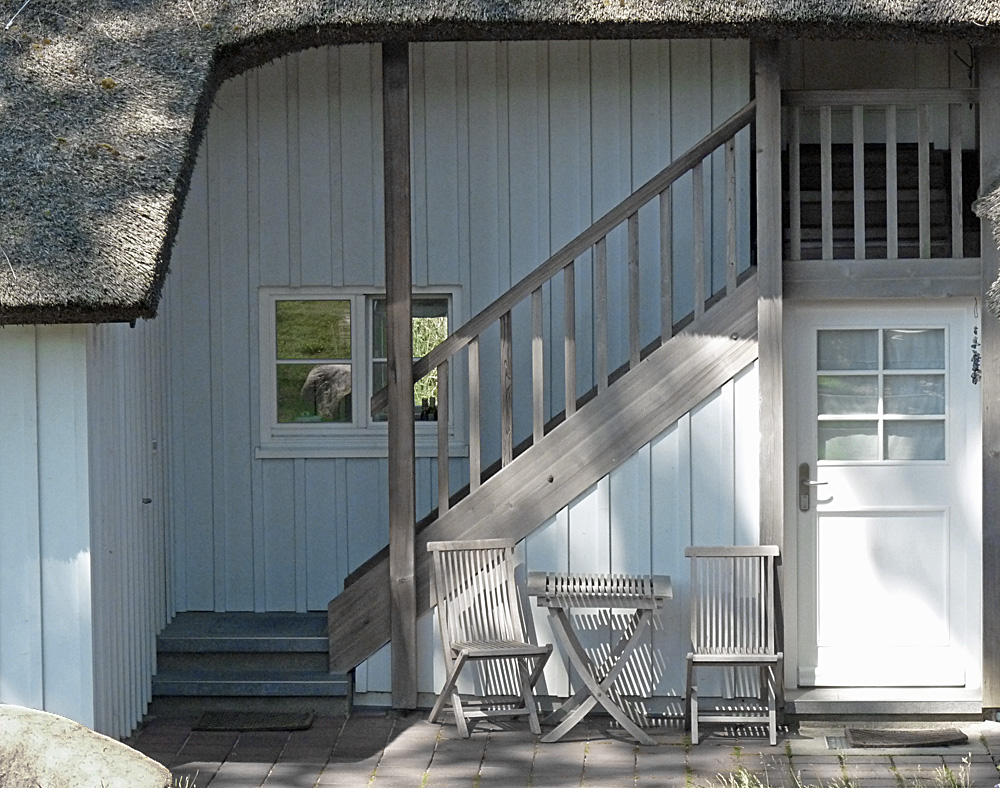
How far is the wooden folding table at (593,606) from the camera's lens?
6.21 metres

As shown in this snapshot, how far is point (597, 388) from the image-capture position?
6660 millimetres

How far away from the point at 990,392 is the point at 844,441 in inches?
29.1

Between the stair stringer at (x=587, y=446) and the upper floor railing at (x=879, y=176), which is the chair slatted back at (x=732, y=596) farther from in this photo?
the upper floor railing at (x=879, y=176)

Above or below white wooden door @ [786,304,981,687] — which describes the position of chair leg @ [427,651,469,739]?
below

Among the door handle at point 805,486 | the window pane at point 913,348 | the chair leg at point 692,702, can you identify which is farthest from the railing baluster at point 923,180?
the chair leg at point 692,702

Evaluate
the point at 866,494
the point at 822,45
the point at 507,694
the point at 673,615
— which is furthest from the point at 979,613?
the point at 822,45

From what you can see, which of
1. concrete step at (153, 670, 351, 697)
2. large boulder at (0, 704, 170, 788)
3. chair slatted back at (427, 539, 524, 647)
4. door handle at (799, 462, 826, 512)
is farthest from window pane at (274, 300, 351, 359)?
large boulder at (0, 704, 170, 788)

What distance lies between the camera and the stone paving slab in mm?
5676

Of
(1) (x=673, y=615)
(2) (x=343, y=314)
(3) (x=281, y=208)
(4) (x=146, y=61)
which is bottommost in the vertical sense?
(1) (x=673, y=615)

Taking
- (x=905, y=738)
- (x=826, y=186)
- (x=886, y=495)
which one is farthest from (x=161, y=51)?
(x=905, y=738)

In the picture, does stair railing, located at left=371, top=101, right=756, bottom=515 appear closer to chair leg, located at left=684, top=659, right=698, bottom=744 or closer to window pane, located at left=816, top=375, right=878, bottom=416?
window pane, located at left=816, top=375, right=878, bottom=416

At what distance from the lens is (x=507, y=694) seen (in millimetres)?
6648

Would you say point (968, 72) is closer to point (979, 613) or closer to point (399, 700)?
point (979, 613)

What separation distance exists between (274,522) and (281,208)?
1804mm
